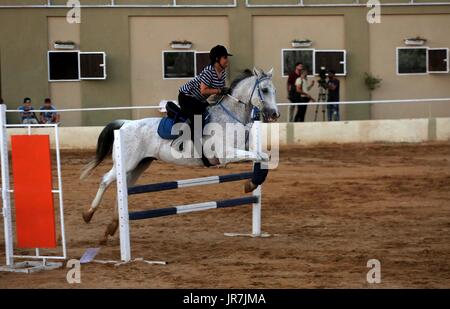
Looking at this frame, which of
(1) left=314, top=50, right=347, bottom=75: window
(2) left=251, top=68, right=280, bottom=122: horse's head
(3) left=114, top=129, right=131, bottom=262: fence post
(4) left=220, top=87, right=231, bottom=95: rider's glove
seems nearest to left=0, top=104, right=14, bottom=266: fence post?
(3) left=114, top=129, right=131, bottom=262: fence post

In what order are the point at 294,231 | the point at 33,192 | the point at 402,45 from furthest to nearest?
the point at 402,45 < the point at 294,231 < the point at 33,192

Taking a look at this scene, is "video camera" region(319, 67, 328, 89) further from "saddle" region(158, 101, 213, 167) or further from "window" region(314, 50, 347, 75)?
"saddle" region(158, 101, 213, 167)

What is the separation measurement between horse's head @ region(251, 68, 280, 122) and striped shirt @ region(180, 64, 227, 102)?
1.48 ft

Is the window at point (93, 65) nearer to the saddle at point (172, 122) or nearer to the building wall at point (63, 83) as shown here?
the building wall at point (63, 83)

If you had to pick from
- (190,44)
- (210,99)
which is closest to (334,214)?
(210,99)

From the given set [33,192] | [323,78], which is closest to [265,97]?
[33,192]

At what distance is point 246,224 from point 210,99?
230cm

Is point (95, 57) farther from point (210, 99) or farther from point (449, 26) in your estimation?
point (210, 99)

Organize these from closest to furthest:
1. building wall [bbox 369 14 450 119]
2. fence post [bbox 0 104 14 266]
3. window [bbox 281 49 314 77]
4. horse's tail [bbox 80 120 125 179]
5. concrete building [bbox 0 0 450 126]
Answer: fence post [bbox 0 104 14 266] < horse's tail [bbox 80 120 125 179] < concrete building [bbox 0 0 450 126] < window [bbox 281 49 314 77] < building wall [bbox 369 14 450 119]

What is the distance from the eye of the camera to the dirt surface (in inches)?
373

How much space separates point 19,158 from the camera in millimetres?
10062

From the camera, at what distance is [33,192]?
1001cm

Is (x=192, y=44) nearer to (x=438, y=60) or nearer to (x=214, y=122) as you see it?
(x=438, y=60)

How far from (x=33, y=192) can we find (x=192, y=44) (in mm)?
17548
